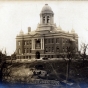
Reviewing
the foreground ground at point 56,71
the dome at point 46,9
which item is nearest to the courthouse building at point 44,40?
the dome at point 46,9

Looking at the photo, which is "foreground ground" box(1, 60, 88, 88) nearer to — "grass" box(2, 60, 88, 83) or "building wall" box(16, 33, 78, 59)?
"grass" box(2, 60, 88, 83)

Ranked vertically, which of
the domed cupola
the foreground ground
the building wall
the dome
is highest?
the dome

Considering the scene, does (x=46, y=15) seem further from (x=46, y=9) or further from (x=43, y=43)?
(x=43, y=43)

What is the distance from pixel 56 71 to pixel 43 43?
392 mm

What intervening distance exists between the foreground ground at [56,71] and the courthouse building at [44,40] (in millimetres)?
102

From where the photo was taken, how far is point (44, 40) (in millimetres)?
3078

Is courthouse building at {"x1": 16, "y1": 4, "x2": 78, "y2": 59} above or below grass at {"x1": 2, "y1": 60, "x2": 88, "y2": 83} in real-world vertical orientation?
above

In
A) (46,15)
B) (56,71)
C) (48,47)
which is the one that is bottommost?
(56,71)

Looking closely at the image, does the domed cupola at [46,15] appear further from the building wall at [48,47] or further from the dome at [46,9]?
the building wall at [48,47]

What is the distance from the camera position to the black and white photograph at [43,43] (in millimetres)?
3020

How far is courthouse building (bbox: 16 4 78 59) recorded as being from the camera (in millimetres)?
3045

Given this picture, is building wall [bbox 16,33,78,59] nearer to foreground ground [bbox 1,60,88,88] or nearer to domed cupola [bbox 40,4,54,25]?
foreground ground [bbox 1,60,88,88]

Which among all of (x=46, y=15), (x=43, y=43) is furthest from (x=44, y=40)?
(x=46, y=15)

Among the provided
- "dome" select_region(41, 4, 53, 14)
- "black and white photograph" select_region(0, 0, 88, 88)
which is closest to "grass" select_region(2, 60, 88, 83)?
"black and white photograph" select_region(0, 0, 88, 88)
